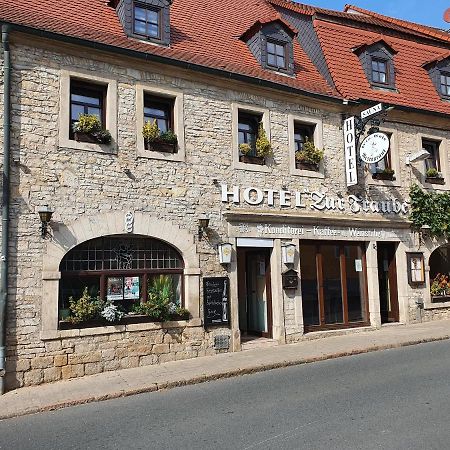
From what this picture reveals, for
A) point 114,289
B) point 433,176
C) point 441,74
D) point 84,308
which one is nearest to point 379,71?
point 441,74

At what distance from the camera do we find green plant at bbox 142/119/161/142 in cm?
1019

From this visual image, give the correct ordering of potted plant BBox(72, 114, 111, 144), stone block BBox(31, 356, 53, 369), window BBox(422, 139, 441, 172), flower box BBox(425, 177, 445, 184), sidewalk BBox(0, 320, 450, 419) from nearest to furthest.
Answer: sidewalk BBox(0, 320, 450, 419), stone block BBox(31, 356, 53, 369), potted plant BBox(72, 114, 111, 144), flower box BBox(425, 177, 445, 184), window BBox(422, 139, 441, 172)

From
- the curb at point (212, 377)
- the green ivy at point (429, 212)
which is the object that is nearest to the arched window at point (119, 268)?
the curb at point (212, 377)

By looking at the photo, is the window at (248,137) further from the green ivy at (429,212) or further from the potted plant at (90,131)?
the green ivy at (429,212)

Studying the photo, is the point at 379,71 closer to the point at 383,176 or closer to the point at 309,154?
the point at 383,176

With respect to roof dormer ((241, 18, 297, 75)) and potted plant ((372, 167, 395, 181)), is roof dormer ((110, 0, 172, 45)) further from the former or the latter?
potted plant ((372, 167, 395, 181))

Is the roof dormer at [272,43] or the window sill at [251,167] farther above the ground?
the roof dormer at [272,43]

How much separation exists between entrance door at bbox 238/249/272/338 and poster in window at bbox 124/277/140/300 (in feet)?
11.3

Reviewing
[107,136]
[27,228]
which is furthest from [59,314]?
[107,136]

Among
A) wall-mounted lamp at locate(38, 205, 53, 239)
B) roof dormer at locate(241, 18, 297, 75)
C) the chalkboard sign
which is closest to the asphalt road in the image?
the chalkboard sign

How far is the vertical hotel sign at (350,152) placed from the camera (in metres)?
12.8

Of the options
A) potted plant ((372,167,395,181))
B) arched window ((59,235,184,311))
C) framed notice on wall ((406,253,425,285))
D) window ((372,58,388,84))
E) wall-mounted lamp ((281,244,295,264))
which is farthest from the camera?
window ((372,58,388,84))

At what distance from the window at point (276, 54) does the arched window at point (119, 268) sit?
589cm

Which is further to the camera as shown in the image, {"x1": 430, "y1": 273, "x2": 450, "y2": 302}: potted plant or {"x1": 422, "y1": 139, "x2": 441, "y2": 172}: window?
{"x1": 422, "y1": 139, "x2": 441, "y2": 172}: window
